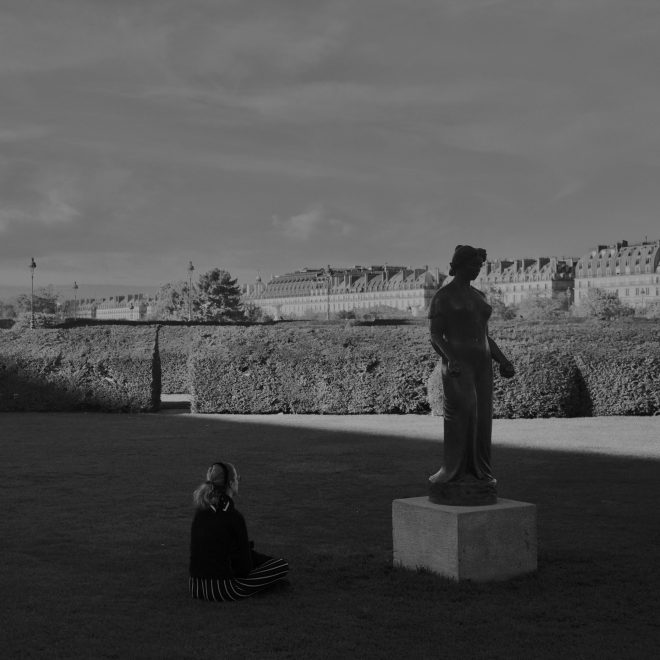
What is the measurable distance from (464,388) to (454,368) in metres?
0.19

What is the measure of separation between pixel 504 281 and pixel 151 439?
610ft

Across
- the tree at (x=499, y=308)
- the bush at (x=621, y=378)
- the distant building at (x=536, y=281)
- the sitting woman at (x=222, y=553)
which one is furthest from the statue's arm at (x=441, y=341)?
the distant building at (x=536, y=281)

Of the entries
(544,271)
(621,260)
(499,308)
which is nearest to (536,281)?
(544,271)

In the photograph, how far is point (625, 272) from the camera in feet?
576

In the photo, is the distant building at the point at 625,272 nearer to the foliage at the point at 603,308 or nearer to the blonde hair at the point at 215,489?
the foliage at the point at 603,308

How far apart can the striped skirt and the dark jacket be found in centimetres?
4

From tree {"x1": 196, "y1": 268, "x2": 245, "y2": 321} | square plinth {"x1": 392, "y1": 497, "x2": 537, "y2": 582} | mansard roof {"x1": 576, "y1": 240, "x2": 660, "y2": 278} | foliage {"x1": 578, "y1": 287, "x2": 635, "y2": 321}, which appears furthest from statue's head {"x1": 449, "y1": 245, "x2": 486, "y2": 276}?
mansard roof {"x1": 576, "y1": 240, "x2": 660, "y2": 278}

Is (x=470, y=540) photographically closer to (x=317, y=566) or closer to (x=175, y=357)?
(x=317, y=566)

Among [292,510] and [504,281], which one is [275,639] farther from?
[504,281]

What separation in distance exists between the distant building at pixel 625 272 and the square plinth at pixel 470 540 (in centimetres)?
16295

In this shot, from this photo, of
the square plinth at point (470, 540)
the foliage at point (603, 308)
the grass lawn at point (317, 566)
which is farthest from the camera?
the foliage at point (603, 308)

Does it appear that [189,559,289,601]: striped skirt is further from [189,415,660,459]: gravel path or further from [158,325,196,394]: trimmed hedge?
[158,325,196,394]: trimmed hedge

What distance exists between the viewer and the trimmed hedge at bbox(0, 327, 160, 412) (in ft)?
78.6

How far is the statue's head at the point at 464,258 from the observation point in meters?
8.09
